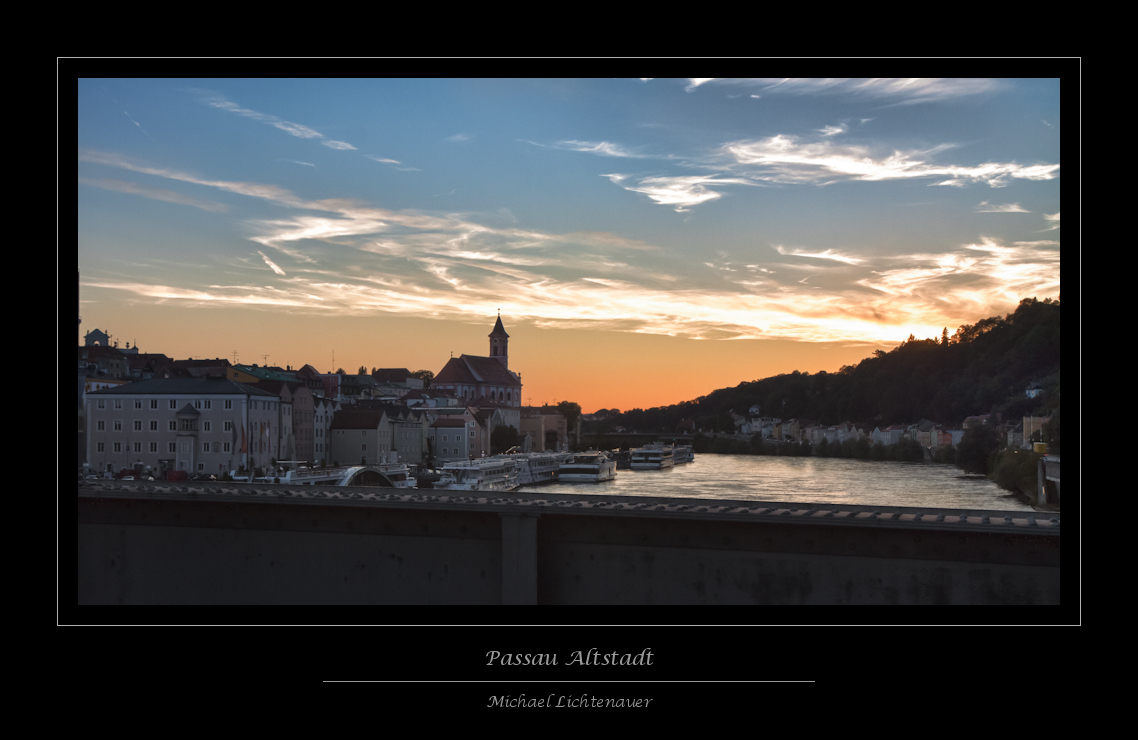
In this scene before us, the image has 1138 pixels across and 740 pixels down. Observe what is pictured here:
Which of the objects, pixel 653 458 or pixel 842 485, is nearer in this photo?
pixel 842 485

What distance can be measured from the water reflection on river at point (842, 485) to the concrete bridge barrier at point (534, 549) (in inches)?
243

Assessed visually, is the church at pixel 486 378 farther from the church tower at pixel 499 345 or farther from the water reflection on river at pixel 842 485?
the water reflection on river at pixel 842 485

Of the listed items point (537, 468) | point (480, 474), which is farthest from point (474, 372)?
point (480, 474)

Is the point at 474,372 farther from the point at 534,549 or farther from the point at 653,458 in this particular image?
the point at 534,549

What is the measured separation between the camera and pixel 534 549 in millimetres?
5453

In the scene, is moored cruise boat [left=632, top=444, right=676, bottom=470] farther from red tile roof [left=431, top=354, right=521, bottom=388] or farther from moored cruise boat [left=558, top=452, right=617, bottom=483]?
red tile roof [left=431, top=354, right=521, bottom=388]

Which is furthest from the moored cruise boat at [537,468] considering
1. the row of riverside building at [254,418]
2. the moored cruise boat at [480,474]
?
the row of riverside building at [254,418]

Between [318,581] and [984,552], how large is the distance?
465cm

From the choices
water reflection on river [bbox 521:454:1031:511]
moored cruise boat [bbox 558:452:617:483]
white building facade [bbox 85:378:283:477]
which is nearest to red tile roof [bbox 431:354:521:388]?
moored cruise boat [bbox 558:452:617:483]

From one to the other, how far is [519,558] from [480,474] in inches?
738

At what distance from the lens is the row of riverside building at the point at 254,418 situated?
901 centimetres

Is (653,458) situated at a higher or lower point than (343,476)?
lower
